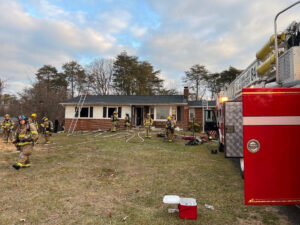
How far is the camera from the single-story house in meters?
19.0

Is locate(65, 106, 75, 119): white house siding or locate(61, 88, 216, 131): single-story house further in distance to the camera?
locate(65, 106, 75, 119): white house siding

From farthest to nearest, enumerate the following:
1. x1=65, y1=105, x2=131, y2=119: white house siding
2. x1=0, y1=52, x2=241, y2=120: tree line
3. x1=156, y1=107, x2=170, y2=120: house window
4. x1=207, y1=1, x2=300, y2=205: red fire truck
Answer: x1=0, y1=52, x2=241, y2=120: tree line
x1=65, y1=105, x2=131, y2=119: white house siding
x1=156, y1=107, x2=170, y2=120: house window
x1=207, y1=1, x2=300, y2=205: red fire truck

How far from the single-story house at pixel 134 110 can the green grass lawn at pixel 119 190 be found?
449 inches

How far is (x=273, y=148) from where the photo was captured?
2.42 meters

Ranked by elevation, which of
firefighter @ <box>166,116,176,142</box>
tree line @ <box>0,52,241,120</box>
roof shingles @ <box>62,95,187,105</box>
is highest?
tree line @ <box>0,52,241,120</box>

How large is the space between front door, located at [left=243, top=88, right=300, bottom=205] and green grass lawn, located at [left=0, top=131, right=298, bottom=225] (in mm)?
1173

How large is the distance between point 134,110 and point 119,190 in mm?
15929

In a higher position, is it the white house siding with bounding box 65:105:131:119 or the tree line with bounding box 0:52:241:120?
the tree line with bounding box 0:52:241:120

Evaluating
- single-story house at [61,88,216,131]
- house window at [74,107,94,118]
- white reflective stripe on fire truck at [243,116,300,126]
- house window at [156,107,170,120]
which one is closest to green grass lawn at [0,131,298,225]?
white reflective stripe on fire truck at [243,116,300,126]

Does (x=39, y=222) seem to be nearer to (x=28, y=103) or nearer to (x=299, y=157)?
(x=299, y=157)

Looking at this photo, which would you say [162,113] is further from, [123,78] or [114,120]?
[123,78]

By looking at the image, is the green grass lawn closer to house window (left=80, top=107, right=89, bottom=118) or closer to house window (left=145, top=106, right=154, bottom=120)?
house window (left=145, top=106, right=154, bottom=120)

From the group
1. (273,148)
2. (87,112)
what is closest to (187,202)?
(273,148)

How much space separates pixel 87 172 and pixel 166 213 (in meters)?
3.36
